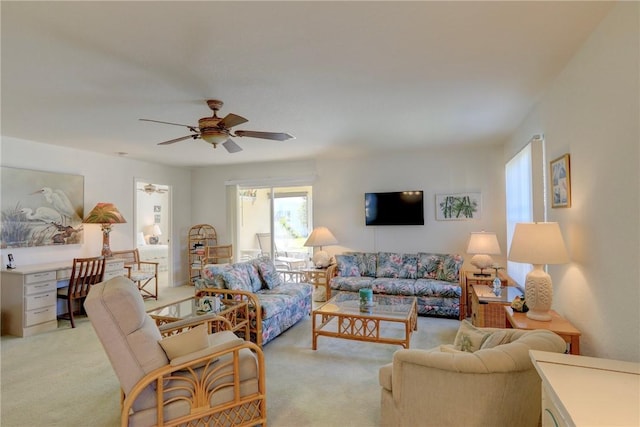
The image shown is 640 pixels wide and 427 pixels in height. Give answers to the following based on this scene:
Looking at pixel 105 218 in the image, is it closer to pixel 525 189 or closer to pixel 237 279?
pixel 237 279

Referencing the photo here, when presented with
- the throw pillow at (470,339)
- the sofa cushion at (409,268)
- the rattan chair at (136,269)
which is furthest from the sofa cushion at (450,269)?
the rattan chair at (136,269)

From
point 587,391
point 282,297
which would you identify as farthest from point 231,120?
point 587,391

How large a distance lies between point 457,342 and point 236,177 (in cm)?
556

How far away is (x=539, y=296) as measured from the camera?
2.33 metres

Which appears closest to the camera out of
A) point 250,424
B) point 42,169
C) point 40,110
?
point 250,424

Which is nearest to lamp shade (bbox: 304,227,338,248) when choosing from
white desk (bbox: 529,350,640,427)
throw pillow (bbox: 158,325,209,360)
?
throw pillow (bbox: 158,325,209,360)

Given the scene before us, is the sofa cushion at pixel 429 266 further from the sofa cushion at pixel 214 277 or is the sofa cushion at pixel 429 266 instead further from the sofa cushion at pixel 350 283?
the sofa cushion at pixel 214 277

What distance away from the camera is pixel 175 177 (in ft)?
21.8

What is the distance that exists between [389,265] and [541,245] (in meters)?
2.98

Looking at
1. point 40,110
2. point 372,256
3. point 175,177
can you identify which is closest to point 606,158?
point 372,256

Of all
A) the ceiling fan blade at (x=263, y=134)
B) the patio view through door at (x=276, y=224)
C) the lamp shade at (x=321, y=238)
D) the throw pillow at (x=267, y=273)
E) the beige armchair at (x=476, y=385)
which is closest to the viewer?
the beige armchair at (x=476, y=385)

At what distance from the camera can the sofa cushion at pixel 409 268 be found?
16.2 feet

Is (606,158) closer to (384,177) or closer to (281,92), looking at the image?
(281,92)

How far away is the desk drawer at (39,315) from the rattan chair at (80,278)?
17 cm
